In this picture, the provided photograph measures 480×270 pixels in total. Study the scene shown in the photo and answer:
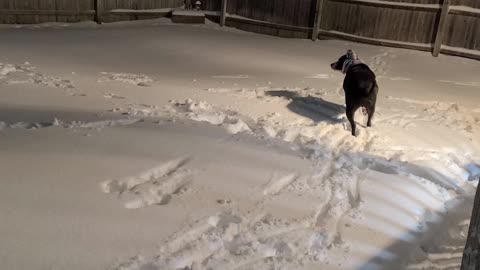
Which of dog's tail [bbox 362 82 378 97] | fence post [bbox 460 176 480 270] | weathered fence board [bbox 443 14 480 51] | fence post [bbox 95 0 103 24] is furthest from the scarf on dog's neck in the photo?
fence post [bbox 95 0 103 24]

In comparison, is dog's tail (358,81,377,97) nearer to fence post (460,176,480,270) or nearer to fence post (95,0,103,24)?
fence post (460,176,480,270)

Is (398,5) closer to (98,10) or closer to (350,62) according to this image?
(350,62)

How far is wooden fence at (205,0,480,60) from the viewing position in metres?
10.5

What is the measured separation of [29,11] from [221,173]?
8616 millimetres

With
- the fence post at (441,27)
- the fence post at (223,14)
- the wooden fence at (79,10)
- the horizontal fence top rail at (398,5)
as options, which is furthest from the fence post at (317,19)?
the wooden fence at (79,10)

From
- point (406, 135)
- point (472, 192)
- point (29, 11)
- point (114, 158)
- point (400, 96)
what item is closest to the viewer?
point (114, 158)

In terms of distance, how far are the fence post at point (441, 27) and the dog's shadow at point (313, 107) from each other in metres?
5.01

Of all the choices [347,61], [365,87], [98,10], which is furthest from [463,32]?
[98,10]

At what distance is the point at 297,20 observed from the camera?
12.0m

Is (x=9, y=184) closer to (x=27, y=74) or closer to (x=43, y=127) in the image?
(x=43, y=127)

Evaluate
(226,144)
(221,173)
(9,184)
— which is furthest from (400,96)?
(9,184)

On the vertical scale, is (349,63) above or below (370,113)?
above

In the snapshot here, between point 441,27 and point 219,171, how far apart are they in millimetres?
8284

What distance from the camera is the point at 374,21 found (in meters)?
11.2
